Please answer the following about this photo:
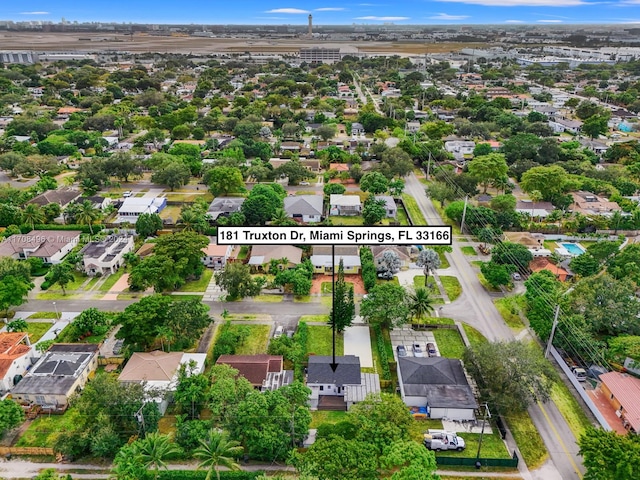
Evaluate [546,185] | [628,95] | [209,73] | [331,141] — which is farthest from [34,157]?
[628,95]

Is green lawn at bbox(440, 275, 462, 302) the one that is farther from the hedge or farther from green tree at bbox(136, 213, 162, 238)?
green tree at bbox(136, 213, 162, 238)

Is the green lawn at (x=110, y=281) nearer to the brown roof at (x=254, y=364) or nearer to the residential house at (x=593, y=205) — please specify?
the brown roof at (x=254, y=364)

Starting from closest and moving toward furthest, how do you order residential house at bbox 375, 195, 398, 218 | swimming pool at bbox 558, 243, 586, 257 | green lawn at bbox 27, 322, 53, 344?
green lawn at bbox 27, 322, 53, 344 < swimming pool at bbox 558, 243, 586, 257 < residential house at bbox 375, 195, 398, 218

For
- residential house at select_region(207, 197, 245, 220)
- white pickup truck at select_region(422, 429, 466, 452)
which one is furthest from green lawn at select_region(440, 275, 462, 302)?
residential house at select_region(207, 197, 245, 220)

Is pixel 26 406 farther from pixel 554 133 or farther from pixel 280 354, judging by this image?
pixel 554 133

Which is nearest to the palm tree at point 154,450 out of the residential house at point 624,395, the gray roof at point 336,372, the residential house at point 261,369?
the residential house at point 261,369

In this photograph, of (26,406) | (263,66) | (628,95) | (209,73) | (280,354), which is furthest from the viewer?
(263,66)
